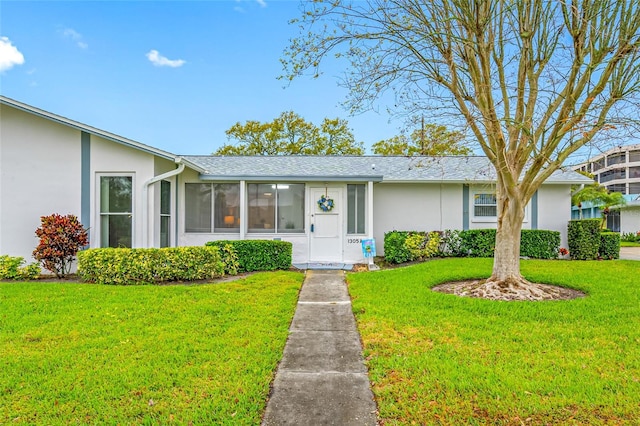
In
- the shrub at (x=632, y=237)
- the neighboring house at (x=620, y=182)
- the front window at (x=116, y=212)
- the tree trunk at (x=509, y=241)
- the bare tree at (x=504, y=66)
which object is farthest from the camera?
the shrub at (x=632, y=237)

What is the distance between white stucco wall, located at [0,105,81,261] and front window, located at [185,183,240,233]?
2881 mm

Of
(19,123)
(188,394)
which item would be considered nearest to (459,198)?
(188,394)

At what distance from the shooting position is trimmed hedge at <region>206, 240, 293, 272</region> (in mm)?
8734

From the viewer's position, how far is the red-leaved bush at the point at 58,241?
24.9ft

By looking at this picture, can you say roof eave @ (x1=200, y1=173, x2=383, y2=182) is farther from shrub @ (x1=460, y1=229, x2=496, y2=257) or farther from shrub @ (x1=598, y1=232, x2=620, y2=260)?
shrub @ (x1=598, y1=232, x2=620, y2=260)

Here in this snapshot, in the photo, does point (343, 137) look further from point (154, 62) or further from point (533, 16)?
point (533, 16)

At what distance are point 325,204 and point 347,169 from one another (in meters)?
1.70

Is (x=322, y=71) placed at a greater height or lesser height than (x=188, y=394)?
greater

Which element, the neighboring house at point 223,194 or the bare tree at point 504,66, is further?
the neighboring house at point 223,194

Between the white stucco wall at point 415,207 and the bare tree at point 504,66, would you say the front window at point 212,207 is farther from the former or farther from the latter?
the bare tree at point 504,66

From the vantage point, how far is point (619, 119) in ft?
18.0

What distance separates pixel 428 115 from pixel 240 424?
19.2 ft

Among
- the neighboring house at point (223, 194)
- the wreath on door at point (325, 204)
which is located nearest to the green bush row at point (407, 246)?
the neighboring house at point (223, 194)

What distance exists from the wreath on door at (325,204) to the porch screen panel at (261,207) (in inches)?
54.9
